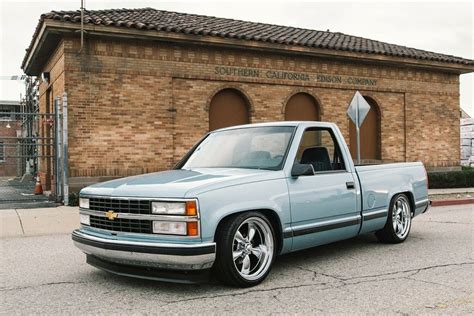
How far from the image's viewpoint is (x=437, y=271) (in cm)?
559

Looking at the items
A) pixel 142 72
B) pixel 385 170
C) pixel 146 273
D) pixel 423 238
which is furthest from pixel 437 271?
pixel 142 72

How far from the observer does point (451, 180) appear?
18438 millimetres

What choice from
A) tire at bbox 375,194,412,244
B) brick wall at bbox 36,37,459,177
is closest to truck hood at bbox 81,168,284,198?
tire at bbox 375,194,412,244

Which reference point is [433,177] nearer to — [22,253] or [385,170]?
[385,170]

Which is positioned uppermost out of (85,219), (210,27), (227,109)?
(210,27)

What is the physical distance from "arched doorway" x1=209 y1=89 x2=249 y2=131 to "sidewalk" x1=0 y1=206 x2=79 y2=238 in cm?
538

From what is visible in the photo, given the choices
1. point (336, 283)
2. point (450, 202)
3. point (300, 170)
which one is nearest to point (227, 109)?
point (450, 202)

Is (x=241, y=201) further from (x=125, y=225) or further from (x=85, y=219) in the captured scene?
(x=85, y=219)

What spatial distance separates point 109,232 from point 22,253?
2904mm

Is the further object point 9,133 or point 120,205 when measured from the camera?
point 9,133

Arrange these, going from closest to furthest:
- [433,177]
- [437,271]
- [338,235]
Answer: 1. [437,271]
2. [338,235]
3. [433,177]

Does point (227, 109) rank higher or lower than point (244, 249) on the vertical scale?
higher

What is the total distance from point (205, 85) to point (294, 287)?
1116cm

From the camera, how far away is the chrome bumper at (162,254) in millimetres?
4449
